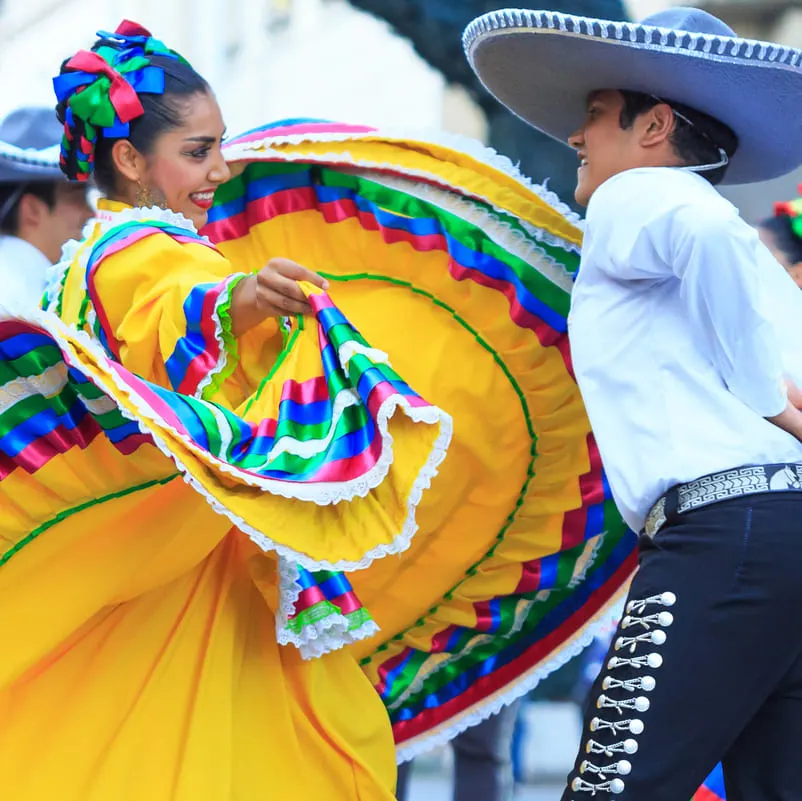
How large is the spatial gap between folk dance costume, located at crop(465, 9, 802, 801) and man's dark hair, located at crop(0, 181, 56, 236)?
168 cm

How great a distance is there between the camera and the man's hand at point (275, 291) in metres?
1.76

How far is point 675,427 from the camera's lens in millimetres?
1688

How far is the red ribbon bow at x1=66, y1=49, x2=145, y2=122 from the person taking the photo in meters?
2.09

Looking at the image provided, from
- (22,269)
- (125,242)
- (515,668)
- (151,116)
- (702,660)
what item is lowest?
(515,668)

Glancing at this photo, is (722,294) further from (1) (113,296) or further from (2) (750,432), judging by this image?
(1) (113,296)

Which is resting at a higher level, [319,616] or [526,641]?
[319,616]

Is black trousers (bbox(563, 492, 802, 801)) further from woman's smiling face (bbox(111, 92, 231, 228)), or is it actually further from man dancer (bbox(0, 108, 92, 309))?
man dancer (bbox(0, 108, 92, 309))

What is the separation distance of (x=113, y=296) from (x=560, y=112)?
0.79 meters

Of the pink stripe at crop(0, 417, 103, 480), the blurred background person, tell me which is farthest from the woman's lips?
the blurred background person

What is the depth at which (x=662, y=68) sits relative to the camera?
1.81m

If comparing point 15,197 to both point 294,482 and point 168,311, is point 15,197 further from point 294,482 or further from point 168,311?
point 294,482

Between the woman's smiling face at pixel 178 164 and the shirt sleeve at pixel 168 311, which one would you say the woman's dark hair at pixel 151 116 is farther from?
the shirt sleeve at pixel 168 311

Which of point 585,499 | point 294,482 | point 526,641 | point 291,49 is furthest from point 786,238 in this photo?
point 291,49

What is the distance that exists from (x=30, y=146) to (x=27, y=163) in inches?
6.6
